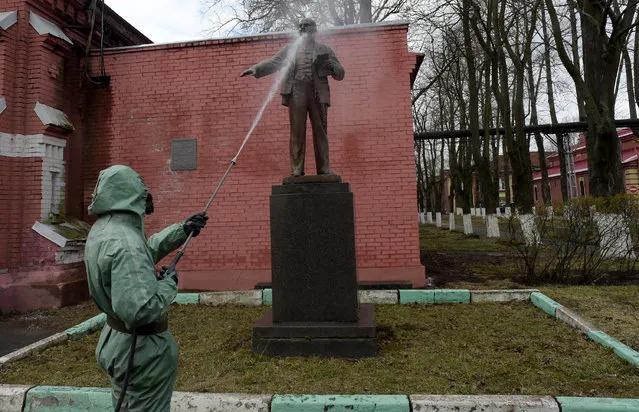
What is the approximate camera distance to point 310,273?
4180 millimetres

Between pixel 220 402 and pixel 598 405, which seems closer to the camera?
pixel 598 405

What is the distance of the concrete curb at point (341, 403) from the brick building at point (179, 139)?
417 centimetres

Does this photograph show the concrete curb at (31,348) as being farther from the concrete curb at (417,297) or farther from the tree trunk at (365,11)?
the tree trunk at (365,11)

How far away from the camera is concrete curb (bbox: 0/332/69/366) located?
13.1 feet

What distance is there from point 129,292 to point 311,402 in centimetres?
172

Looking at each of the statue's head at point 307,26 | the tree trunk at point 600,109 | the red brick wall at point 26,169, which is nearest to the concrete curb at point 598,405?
the statue's head at point 307,26

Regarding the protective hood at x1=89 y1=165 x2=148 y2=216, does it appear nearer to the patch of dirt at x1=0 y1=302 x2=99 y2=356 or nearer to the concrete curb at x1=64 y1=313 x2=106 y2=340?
the concrete curb at x1=64 y1=313 x2=106 y2=340

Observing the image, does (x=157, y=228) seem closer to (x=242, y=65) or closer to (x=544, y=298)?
(x=242, y=65)

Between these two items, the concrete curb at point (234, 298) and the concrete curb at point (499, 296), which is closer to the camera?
the concrete curb at point (499, 296)

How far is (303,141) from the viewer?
15.3 feet

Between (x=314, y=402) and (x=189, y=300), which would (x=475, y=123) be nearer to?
(x=189, y=300)

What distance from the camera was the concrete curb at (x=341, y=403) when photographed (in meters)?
2.80

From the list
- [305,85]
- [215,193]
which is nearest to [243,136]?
[305,85]

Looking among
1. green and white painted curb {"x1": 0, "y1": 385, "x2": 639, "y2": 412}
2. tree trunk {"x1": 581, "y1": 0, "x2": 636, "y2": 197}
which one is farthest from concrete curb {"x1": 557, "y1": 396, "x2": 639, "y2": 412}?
tree trunk {"x1": 581, "y1": 0, "x2": 636, "y2": 197}
